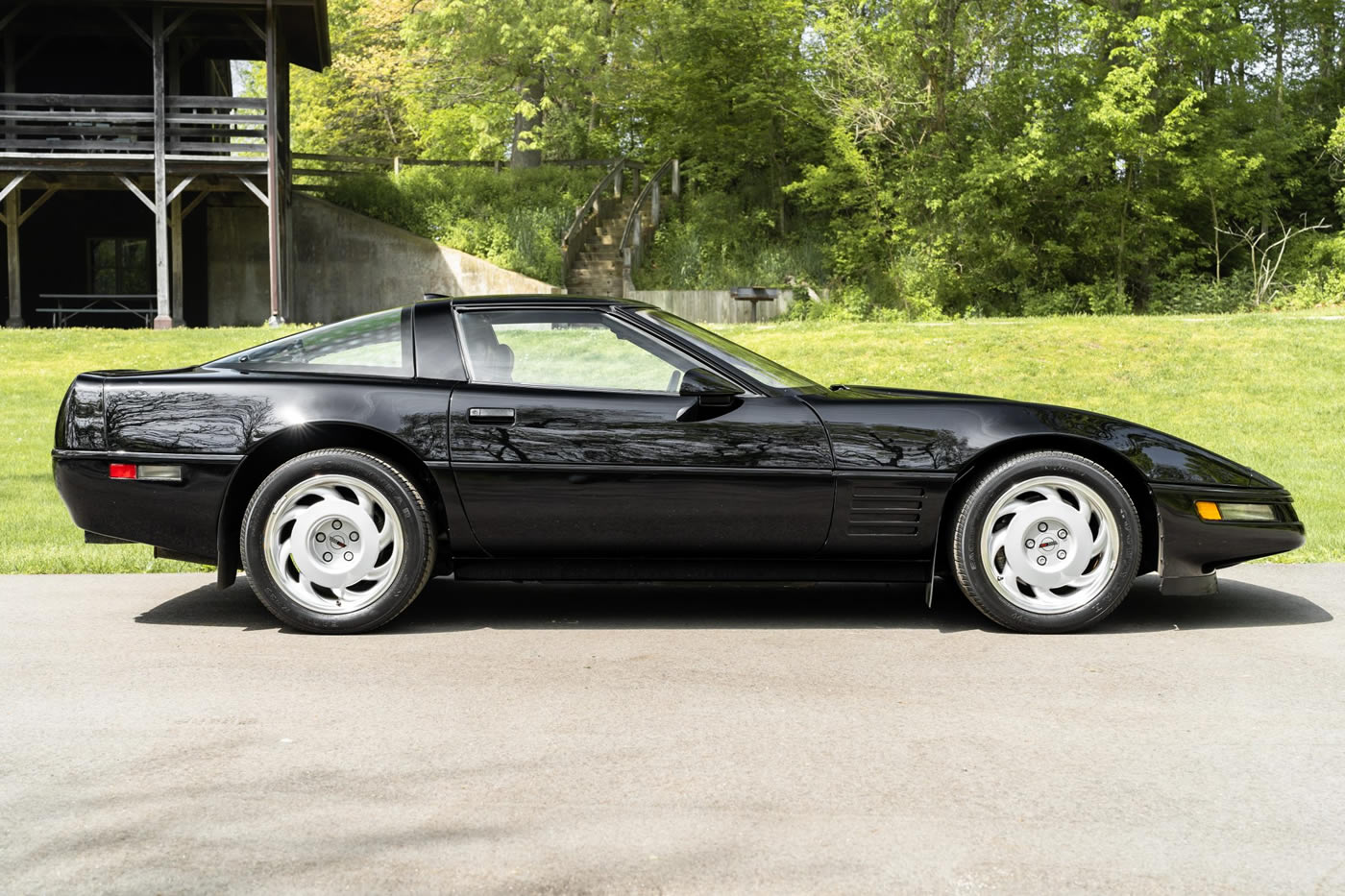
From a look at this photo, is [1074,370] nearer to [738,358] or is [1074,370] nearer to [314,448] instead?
[738,358]

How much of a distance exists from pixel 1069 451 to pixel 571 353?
1976mm

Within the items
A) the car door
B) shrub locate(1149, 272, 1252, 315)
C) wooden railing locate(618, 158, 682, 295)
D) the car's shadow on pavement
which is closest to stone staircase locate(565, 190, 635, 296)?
wooden railing locate(618, 158, 682, 295)

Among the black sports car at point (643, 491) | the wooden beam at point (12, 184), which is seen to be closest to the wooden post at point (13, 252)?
the wooden beam at point (12, 184)

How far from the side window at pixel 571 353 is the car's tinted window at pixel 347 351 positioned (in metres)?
0.26

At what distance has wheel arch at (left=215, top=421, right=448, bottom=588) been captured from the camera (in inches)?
206

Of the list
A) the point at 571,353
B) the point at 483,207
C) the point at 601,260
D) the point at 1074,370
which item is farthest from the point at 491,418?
the point at 483,207

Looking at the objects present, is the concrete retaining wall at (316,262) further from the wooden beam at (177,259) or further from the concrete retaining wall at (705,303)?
the concrete retaining wall at (705,303)

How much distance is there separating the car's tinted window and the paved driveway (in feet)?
3.44

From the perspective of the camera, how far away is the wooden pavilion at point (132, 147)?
76.6 feet

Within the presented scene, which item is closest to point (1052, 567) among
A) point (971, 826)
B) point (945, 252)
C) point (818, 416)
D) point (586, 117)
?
point (818, 416)

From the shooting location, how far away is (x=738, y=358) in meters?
5.41

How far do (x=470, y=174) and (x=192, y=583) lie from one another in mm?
24332

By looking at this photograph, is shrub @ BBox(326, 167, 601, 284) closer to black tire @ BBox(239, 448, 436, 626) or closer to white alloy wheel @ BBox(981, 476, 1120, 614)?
black tire @ BBox(239, 448, 436, 626)

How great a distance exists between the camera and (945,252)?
2866 cm
